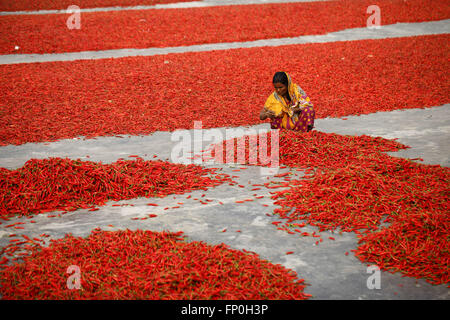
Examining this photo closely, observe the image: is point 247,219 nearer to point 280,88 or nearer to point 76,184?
point 76,184

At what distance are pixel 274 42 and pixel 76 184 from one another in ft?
36.1

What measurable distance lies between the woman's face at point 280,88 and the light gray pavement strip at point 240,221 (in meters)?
1.28

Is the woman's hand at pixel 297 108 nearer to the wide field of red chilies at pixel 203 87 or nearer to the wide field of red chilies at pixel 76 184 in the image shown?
the wide field of red chilies at pixel 203 87

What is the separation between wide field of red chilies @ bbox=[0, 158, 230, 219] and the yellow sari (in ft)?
5.73

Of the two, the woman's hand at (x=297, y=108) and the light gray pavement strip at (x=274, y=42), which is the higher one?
the light gray pavement strip at (x=274, y=42)

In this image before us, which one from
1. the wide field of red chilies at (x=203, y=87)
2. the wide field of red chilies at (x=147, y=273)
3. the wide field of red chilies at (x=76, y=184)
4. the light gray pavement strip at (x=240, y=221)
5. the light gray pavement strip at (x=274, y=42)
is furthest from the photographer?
the light gray pavement strip at (x=274, y=42)

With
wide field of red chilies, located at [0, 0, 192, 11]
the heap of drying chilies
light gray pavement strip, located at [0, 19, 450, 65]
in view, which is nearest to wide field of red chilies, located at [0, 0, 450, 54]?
light gray pavement strip, located at [0, 19, 450, 65]

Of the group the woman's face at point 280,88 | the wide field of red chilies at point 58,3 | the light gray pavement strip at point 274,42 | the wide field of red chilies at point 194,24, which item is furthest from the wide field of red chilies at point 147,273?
the wide field of red chilies at point 58,3

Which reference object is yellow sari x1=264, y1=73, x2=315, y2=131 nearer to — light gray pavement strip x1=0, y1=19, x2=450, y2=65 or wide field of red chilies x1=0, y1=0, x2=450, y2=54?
light gray pavement strip x1=0, y1=19, x2=450, y2=65

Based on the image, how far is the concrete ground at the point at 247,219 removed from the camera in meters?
3.33

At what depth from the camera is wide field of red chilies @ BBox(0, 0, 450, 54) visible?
562 inches

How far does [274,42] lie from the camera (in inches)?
571
